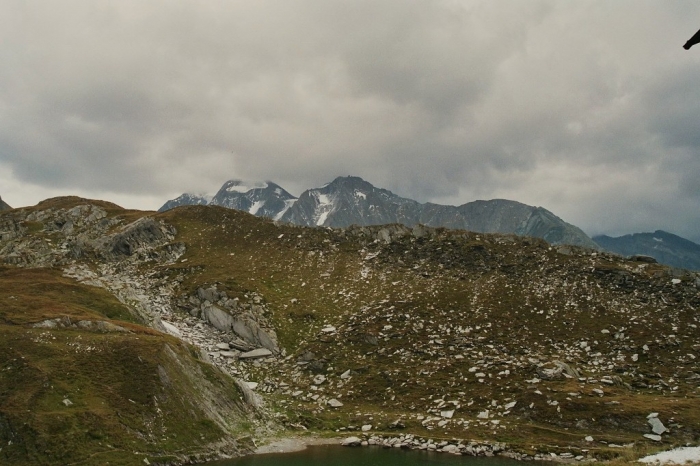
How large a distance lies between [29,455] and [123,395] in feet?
28.3

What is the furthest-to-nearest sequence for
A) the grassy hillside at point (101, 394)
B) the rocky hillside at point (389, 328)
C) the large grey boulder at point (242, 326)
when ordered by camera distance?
the large grey boulder at point (242, 326), the rocky hillside at point (389, 328), the grassy hillside at point (101, 394)

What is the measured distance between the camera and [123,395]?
37.9 meters

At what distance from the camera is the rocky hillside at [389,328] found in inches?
1740

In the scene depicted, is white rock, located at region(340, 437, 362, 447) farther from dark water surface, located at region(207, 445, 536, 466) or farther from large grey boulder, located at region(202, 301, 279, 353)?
large grey boulder, located at region(202, 301, 279, 353)

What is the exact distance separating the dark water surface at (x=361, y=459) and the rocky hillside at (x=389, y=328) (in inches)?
149

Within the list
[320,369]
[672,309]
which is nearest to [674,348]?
[672,309]

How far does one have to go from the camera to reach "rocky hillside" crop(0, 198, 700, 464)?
44188 mm

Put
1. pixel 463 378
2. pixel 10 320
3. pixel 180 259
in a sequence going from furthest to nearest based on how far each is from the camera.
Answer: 1. pixel 180 259
2. pixel 463 378
3. pixel 10 320

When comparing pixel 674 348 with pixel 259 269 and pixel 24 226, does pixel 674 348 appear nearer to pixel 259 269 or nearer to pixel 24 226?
pixel 259 269

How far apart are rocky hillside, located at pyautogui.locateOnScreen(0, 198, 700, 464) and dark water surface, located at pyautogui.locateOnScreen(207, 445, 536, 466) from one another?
3.79 m

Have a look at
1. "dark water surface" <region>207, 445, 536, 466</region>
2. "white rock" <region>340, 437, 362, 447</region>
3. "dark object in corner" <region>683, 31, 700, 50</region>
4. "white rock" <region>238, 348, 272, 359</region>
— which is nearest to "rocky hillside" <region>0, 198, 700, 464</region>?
"white rock" <region>238, 348, 272, 359</region>

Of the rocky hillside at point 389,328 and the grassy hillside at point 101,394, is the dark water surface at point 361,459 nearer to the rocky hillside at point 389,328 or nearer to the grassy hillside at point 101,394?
the grassy hillside at point 101,394

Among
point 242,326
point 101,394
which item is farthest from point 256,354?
point 101,394

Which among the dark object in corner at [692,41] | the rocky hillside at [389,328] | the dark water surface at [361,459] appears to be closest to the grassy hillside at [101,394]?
the rocky hillside at [389,328]
